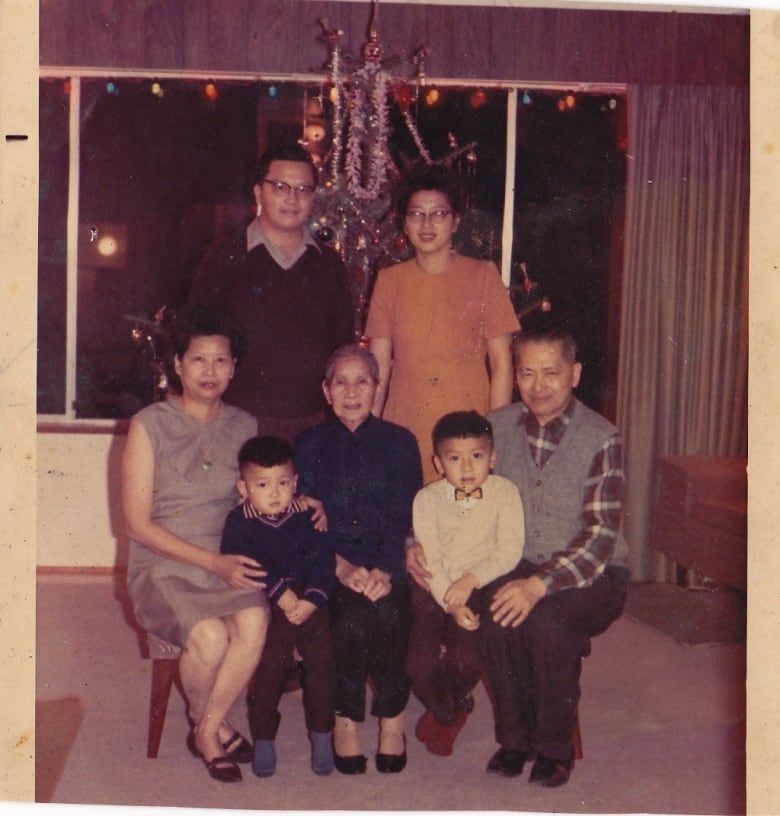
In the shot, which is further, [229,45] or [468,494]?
[229,45]

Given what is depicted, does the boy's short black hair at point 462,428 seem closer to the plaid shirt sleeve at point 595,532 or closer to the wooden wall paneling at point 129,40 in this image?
the plaid shirt sleeve at point 595,532

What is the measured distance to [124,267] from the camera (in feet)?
15.0

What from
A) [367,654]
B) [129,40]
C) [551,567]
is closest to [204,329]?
[367,654]

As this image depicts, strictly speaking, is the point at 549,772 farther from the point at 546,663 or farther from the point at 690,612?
the point at 690,612

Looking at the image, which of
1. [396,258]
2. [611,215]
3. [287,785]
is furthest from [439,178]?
[611,215]

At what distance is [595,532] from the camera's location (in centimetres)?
251

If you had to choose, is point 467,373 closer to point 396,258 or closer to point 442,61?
point 396,258

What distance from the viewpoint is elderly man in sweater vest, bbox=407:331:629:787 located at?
2.45m

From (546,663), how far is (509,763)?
288 mm

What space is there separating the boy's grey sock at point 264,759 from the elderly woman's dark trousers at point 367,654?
197 mm

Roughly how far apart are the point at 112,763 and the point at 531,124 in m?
3.27

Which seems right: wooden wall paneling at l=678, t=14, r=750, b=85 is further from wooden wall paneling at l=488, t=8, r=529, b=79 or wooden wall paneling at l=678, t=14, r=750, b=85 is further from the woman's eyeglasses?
the woman's eyeglasses

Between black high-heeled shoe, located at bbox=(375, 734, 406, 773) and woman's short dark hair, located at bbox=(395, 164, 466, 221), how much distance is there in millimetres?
1499

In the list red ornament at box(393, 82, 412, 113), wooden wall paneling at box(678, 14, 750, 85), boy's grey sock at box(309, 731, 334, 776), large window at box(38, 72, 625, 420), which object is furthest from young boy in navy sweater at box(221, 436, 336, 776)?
wooden wall paneling at box(678, 14, 750, 85)
